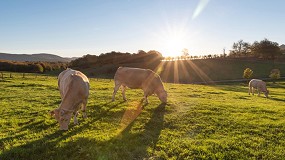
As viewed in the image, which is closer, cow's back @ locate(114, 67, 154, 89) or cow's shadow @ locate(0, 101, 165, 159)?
cow's shadow @ locate(0, 101, 165, 159)

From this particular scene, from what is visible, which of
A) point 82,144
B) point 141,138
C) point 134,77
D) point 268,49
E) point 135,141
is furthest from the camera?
point 268,49

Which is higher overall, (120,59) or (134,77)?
(120,59)

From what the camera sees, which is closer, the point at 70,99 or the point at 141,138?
the point at 141,138

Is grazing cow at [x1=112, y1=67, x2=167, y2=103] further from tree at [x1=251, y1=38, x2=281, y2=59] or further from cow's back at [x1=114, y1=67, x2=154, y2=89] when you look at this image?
tree at [x1=251, y1=38, x2=281, y2=59]

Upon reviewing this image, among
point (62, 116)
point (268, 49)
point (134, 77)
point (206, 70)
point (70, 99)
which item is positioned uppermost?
point (268, 49)

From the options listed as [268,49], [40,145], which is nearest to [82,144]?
[40,145]

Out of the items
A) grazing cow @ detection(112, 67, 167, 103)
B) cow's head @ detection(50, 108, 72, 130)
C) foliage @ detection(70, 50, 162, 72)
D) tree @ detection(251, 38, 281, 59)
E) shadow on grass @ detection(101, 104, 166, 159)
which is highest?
tree @ detection(251, 38, 281, 59)

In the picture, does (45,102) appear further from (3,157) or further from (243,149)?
(243,149)

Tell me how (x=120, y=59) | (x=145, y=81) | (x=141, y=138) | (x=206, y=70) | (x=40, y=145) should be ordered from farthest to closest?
(x=120, y=59)
(x=206, y=70)
(x=145, y=81)
(x=141, y=138)
(x=40, y=145)

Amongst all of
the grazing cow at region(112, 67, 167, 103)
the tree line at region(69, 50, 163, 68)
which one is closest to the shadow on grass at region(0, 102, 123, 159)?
the grazing cow at region(112, 67, 167, 103)

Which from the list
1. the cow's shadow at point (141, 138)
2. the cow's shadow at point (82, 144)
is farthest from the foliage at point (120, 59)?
the cow's shadow at point (82, 144)

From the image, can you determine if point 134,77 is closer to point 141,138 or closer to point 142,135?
point 142,135

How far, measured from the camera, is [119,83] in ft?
69.4

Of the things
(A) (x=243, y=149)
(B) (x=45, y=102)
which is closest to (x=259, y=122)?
(A) (x=243, y=149)
